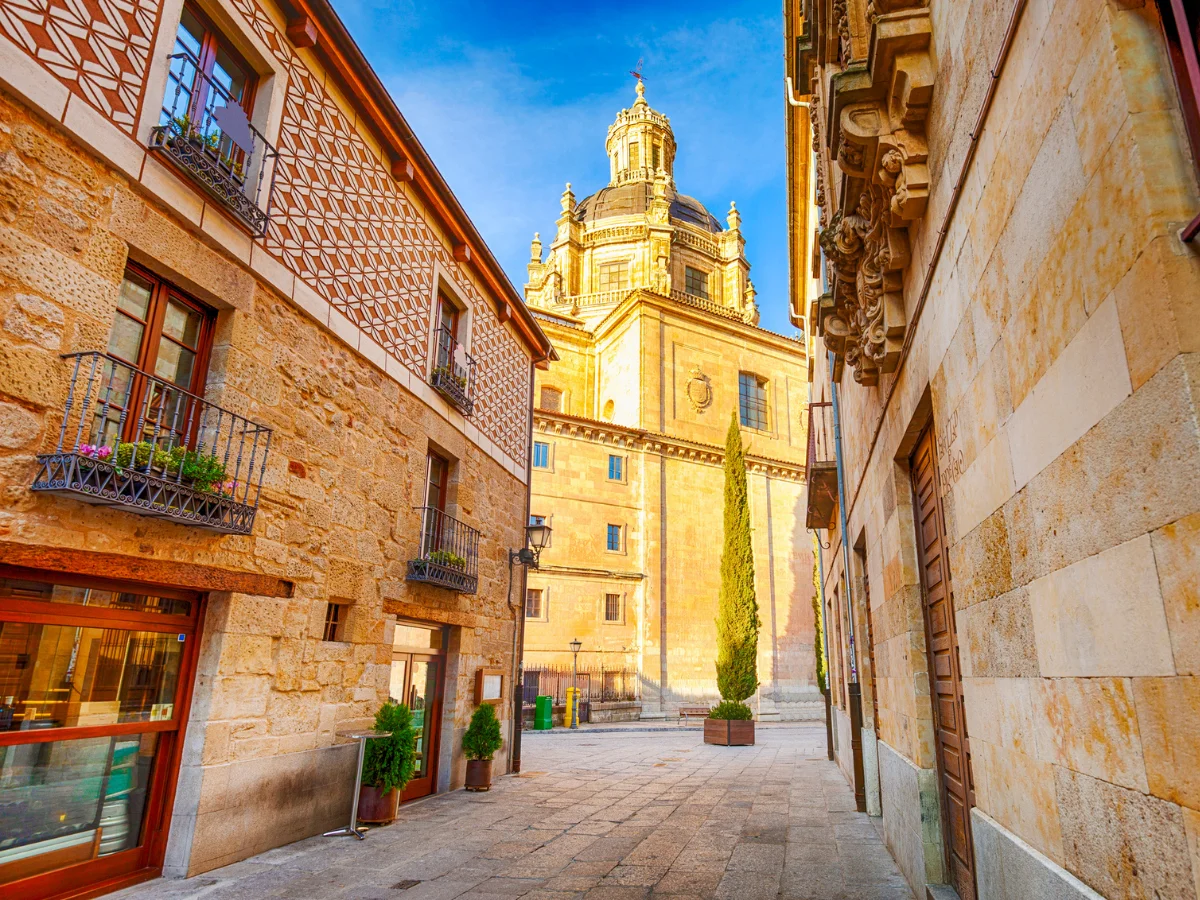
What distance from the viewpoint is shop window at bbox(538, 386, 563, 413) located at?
1292 inches

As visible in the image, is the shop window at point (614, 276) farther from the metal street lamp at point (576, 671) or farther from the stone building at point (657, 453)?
the metal street lamp at point (576, 671)

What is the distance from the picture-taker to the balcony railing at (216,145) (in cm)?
531

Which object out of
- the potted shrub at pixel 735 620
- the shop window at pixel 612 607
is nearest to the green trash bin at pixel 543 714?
the shop window at pixel 612 607

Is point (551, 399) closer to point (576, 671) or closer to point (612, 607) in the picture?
point (612, 607)

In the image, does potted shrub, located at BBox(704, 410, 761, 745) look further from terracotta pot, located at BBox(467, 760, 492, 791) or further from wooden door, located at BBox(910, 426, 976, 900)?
Result: wooden door, located at BBox(910, 426, 976, 900)

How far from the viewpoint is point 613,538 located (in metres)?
27.1

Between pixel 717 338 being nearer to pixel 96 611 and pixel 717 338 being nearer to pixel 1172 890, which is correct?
pixel 96 611

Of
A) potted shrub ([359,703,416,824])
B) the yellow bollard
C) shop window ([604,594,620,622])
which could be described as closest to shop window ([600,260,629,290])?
shop window ([604,594,620,622])

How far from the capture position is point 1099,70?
1844 mm

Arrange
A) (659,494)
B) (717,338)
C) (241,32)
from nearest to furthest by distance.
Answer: (241,32)
(659,494)
(717,338)

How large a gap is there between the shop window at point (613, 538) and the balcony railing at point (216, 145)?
21334 millimetres

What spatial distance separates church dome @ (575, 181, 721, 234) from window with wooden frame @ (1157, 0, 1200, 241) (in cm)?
3858

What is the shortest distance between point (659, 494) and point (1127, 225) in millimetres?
26627

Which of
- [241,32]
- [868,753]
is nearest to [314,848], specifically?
[868,753]
